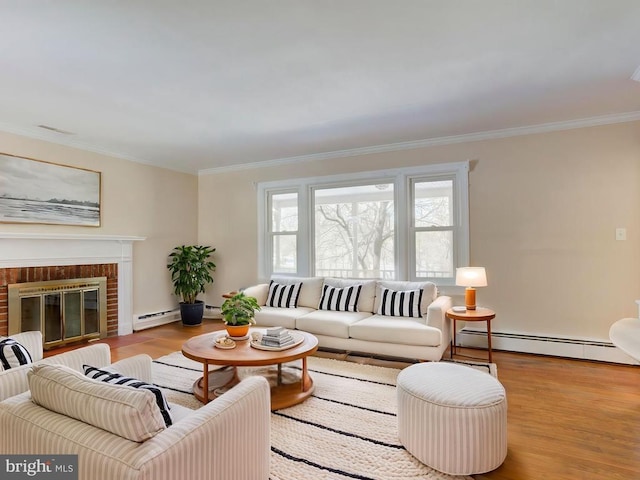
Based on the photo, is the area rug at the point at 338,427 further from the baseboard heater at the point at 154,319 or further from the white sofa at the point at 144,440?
the baseboard heater at the point at 154,319

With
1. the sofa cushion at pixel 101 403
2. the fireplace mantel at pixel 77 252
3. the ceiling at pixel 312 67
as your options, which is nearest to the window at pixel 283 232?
the ceiling at pixel 312 67

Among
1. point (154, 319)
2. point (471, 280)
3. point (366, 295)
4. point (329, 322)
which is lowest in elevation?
point (154, 319)

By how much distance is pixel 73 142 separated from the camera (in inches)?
172

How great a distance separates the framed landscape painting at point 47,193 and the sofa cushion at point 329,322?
9.91 ft

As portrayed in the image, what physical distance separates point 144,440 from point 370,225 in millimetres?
4015

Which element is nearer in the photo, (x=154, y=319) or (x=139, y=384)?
(x=139, y=384)

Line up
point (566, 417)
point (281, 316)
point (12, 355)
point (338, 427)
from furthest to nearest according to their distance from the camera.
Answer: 1. point (281, 316)
2. point (566, 417)
3. point (338, 427)
4. point (12, 355)

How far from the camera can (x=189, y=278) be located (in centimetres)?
Answer: 551

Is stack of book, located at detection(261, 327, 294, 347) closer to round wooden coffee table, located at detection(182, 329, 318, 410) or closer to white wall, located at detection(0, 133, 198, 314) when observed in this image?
round wooden coffee table, located at detection(182, 329, 318, 410)

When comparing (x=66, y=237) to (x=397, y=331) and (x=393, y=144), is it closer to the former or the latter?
(x=397, y=331)

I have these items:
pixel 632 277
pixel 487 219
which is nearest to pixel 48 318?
pixel 487 219

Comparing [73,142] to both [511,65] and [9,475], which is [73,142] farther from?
[511,65]

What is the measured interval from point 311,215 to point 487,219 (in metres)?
2.33

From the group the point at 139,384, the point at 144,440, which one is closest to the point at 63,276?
the point at 139,384
